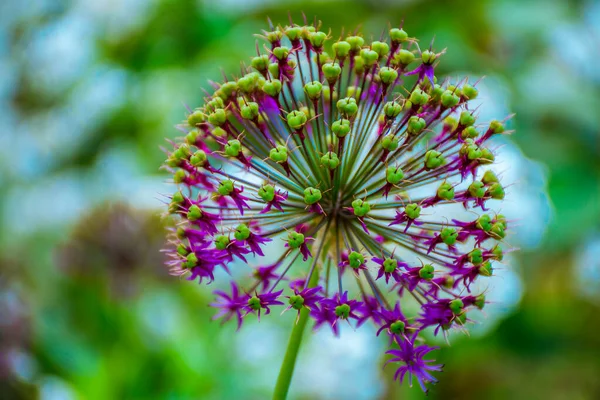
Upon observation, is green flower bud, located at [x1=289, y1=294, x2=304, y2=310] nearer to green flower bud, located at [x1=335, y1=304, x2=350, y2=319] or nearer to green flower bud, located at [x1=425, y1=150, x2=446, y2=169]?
green flower bud, located at [x1=335, y1=304, x2=350, y2=319]

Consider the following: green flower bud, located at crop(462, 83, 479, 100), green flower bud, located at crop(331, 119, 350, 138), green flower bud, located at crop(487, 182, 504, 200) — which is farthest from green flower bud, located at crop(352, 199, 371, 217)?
green flower bud, located at crop(462, 83, 479, 100)

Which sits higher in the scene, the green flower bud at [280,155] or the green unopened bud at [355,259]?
the green flower bud at [280,155]

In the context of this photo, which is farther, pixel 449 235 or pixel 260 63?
pixel 260 63

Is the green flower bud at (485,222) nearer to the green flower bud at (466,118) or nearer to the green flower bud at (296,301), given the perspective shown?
the green flower bud at (466,118)

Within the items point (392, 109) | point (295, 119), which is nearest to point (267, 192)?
point (295, 119)

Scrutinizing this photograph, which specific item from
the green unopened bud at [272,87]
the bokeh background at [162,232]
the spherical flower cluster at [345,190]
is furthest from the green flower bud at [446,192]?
the bokeh background at [162,232]

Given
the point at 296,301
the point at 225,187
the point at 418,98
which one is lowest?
the point at 296,301

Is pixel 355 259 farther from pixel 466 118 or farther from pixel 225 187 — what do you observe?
pixel 466 118
